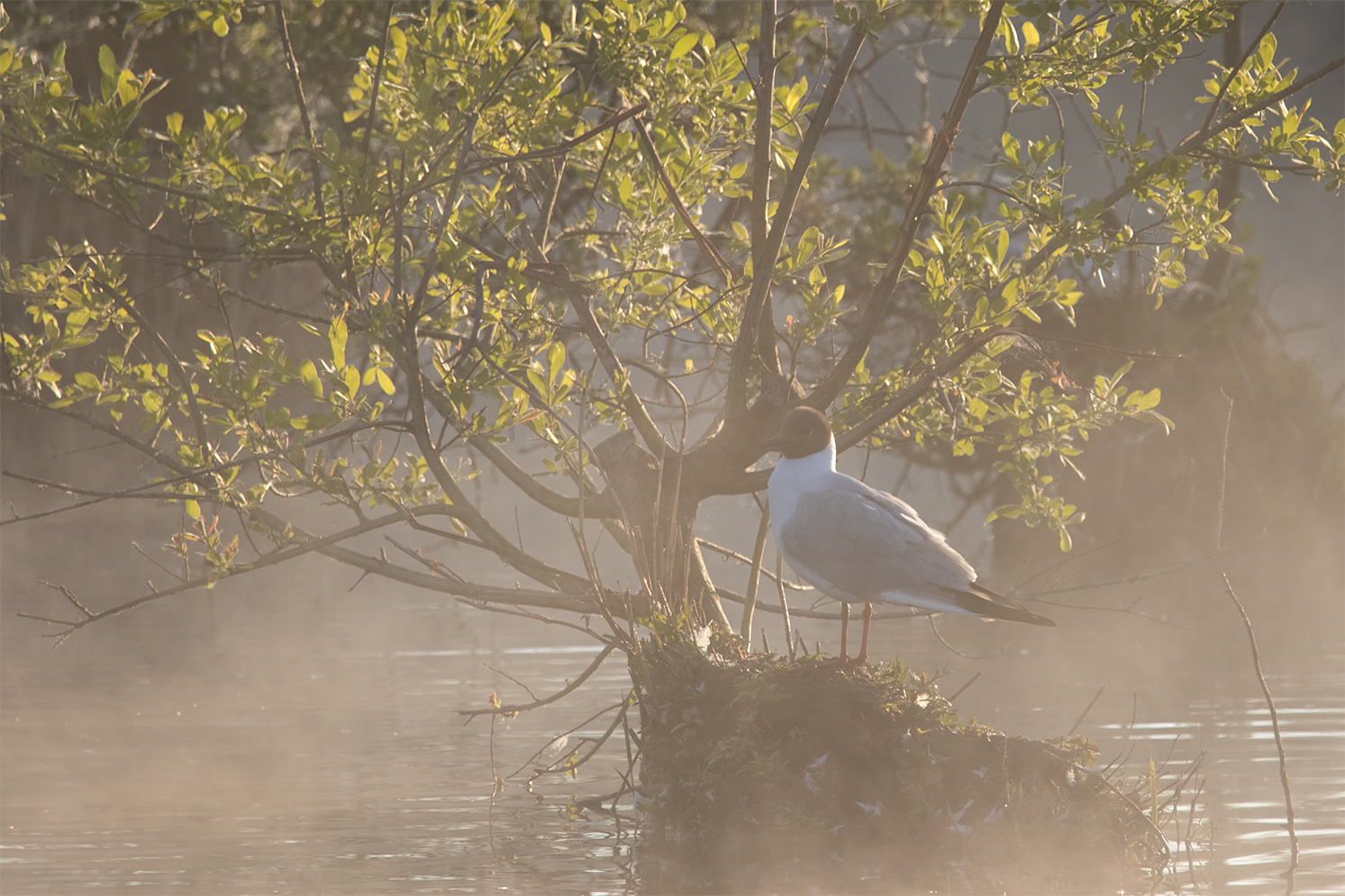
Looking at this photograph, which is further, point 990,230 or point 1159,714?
point 1159,714

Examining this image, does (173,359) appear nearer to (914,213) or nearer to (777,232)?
(777,232)

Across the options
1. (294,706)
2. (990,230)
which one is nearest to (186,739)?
(294,706)

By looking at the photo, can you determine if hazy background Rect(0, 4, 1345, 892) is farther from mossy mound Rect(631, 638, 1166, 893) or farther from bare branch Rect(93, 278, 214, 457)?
bare branch Rect(93, 278, 214, 457)

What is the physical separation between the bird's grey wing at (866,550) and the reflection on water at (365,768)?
1.46 metres

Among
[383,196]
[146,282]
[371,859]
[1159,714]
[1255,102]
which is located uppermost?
[146,282]

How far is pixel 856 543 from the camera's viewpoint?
580cm

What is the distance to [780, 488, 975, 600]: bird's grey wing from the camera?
571 cm

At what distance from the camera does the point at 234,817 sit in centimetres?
689

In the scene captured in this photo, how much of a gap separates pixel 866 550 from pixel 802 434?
60 centimetres

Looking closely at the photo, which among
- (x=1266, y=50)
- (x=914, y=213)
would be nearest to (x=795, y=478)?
(x=914, y=213)

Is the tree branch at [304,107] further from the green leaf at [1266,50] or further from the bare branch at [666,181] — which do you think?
the green leaf at [1266,50]

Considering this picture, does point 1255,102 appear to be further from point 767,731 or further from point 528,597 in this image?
point 528,597

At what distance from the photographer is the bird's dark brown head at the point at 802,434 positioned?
605cm

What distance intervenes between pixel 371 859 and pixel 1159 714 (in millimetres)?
5596
